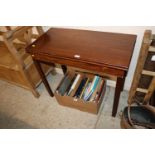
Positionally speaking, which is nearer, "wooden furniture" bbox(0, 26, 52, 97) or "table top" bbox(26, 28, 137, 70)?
"table top" bbox(26, 28, 137, 70)

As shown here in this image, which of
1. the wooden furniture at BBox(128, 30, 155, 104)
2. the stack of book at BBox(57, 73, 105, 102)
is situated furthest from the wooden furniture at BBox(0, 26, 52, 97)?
the wooden furniture at BBox(128, 30, 155, 104)

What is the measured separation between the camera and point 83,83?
166cm

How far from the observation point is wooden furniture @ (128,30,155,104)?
3.43 feet

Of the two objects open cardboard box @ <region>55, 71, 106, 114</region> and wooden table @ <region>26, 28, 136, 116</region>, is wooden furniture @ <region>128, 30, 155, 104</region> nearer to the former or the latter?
wooden table @ <region>26, 28, 136, 116</region>

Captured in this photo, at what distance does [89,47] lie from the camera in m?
1.20

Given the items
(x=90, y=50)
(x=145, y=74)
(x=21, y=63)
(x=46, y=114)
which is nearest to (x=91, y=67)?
(x=90, y=50)

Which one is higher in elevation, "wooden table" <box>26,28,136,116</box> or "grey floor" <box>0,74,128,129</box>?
"wooden table" <box>26,28,136,116</box>

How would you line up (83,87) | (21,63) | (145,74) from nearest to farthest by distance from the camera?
(145,74)
(21,63)
(83,87)

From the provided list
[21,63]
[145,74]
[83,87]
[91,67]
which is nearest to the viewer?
[91,67]

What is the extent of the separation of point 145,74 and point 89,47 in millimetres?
542

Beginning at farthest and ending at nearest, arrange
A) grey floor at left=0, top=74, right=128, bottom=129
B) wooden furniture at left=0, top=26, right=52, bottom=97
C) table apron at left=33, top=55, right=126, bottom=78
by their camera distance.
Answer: grey floor at left=0, top=74, right=128, bottom=129 < wooden furniture at left=0, top=26, right=52, bottom=97 < table apron at left=33, top=55, right=126, bottom=78

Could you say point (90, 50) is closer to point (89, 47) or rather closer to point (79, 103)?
point (89, 47)
